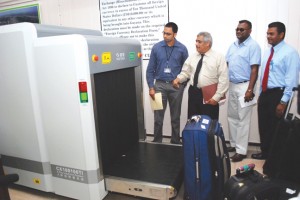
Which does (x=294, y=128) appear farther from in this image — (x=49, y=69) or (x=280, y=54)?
(x=49, y=69)

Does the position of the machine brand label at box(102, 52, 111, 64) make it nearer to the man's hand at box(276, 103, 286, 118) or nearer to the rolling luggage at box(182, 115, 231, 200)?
the rolling luggage at box(182, 115, 231, 200)

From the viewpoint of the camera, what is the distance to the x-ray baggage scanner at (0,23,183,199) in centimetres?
189

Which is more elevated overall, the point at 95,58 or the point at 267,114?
the point at 95,58

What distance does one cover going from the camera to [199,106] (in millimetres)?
2861

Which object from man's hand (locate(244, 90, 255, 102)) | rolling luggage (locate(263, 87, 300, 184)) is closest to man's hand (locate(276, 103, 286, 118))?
rolling luggage (locate(263, 87, 300, 184))

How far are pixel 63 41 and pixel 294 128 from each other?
6.96ft

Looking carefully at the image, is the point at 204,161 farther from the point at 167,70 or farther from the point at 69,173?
the point at 167,70

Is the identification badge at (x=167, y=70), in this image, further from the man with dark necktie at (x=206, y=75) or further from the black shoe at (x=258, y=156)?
the black shoe at (x=258, y=156)

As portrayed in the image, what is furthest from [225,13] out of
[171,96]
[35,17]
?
[35,17]

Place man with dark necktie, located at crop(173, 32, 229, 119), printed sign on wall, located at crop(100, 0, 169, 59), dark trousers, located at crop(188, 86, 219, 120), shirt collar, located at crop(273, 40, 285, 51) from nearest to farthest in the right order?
shirt collar, located at crop(273, 40, 285, 51) < man with dark necktie, located at crop(173, 32, 229, 119) < dark trousers, located at crop(188, 86, 219, 120) < printed sign on wall, located at crop(100, 0, 169, 59)

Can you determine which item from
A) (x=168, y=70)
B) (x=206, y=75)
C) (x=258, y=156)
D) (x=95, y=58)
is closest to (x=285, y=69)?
(x=206, y=75)

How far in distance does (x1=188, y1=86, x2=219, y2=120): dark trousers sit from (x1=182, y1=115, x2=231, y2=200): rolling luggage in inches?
33.0

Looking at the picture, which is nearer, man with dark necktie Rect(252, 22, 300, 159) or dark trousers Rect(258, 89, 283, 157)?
man with dark necktie Rect(252, 22, 300, 159)

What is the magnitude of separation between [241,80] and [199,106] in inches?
22.8
